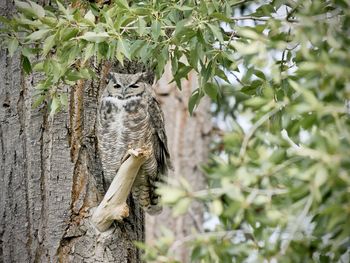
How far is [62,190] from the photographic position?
2.71 meters

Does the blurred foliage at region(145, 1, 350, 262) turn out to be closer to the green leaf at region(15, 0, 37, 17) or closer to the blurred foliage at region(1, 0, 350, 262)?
the blurred foliage at region(1, 0, 350, 262)

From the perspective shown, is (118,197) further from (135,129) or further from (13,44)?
(13,44)

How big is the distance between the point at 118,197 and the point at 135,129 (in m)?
0.39

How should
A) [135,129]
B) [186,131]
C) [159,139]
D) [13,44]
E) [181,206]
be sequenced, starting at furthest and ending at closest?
[186,131], [159,139], [135,129], [13,44], [181,206]

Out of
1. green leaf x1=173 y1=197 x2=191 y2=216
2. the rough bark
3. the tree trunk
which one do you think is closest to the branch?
the tree trunk

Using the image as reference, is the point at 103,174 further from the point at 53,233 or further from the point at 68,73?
Answer: the point at 68,73

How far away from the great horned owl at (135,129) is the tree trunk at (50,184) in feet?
0.28

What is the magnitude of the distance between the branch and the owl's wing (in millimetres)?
364

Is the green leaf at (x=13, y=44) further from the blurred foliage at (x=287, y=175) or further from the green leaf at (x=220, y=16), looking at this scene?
the blurred foliage at (x=287, y=175)

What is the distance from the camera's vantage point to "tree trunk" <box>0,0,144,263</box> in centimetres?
270

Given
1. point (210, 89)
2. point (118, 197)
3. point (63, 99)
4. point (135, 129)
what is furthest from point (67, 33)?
point (135, 129)

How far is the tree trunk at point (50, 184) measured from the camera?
2699mm

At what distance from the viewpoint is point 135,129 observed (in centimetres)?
298

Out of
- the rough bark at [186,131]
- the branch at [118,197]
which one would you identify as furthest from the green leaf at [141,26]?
the rough bark at [186,131]
